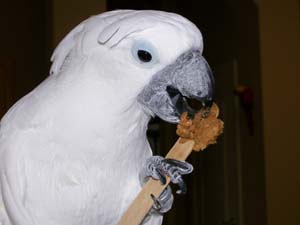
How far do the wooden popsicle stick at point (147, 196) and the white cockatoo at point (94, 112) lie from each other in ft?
0.07

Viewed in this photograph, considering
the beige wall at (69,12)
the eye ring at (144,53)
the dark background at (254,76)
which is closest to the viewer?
the eye ring at (144,53)

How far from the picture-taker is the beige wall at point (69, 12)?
2301mm

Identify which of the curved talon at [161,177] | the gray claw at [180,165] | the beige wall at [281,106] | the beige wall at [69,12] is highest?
the gray claw at [180,165]

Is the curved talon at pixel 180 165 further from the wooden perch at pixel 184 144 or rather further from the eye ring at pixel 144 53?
the eye ring at pixel 144 53

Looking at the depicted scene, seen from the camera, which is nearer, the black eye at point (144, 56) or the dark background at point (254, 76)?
the black eye at point (144, 56)

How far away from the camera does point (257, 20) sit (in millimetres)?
2504

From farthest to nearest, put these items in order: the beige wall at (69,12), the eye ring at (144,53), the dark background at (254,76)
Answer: the dark background at (254,76)
the beige wall at (69,12)
the eye ring at (144,53)

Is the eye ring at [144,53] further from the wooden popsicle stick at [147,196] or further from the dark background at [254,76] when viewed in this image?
the dark background at [254,76]

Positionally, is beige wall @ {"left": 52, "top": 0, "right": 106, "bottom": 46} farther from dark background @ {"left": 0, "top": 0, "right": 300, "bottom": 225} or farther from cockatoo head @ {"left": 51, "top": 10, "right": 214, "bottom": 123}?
cockatoo head @ {"left": 51, "top": 10, "right": 214, "bottom": 123}

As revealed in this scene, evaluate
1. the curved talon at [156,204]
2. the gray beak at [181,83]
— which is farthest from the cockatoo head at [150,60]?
the curved talon at [156,204]

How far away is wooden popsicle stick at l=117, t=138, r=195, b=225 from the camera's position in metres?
0.81

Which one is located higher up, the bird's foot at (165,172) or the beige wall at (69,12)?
the bird's foot at (165,172)

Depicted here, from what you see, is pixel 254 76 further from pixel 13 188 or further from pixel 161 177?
pixel 13 188

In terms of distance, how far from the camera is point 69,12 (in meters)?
2.31
